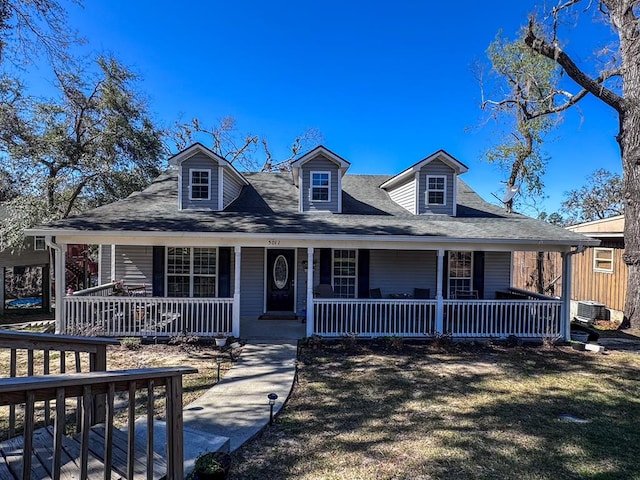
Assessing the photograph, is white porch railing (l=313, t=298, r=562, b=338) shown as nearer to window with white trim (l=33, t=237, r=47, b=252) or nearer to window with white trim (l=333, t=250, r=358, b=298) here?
window with white trim (l=333, t=250, r=358, b=298)

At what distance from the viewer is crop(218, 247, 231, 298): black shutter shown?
398 inches

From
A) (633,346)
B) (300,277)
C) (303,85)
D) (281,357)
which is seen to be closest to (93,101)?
(303,85)

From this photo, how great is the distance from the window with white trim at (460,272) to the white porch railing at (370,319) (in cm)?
221

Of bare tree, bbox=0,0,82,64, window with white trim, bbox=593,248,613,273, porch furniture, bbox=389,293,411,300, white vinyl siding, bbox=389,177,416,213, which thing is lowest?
porch furniture, bbox=389,293,411,300

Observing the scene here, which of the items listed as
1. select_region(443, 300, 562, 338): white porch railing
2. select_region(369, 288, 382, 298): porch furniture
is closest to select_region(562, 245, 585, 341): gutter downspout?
select_region(443, 300, 562, 338): white porch railing

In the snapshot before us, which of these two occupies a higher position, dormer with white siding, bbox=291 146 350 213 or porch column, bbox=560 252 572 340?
dormer with white siding, bbox=291 146 350 213

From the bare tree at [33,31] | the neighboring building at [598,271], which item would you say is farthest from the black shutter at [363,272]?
the bare tree at [33,31]

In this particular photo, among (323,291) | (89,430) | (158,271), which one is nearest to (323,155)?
(323,291)

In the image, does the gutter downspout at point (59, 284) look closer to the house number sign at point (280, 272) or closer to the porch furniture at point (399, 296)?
the house number sign at point (280, 272)

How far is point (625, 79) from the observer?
35.6ft

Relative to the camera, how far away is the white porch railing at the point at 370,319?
28.5ft

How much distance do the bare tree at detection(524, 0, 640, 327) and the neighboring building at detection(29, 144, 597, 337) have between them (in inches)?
126

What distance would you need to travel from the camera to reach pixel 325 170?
10602mm

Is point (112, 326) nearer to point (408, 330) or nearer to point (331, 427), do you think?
point (331, 427)
